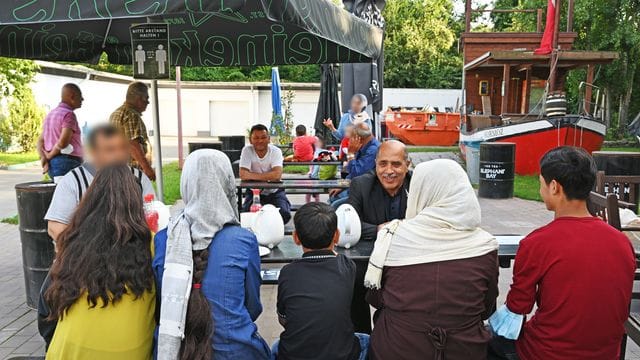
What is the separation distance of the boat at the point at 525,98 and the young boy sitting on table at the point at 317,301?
1083cm

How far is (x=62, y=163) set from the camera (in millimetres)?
5820

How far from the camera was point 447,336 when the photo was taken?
226 centimetres

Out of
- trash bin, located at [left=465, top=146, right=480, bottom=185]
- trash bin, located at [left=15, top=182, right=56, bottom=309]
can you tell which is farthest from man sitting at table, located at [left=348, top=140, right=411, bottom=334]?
trash bin, located at [left=465, top=146, right=480, bottom=185]

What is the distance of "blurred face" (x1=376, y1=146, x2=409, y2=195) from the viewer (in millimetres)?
3699

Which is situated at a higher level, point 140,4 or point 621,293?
point 140,4

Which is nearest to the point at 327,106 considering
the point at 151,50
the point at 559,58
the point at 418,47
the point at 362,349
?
the point at 151,50

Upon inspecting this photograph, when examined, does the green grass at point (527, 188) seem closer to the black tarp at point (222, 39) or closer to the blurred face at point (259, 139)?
the black tarp at point (222, 39)

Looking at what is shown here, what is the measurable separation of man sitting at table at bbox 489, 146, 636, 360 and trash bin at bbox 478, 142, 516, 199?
25.1ft

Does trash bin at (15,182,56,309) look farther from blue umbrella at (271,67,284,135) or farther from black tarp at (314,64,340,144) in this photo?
blue umbrella at (271,67,284,135)

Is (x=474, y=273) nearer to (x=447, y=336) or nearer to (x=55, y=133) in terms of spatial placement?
(x=447, y=336)

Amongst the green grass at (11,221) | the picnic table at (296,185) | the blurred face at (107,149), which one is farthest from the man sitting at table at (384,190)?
the green grass at (11,221)

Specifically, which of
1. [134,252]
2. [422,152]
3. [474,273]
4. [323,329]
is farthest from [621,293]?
[422,152]

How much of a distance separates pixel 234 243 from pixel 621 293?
169cm

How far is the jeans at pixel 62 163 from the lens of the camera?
5809 millimetres
